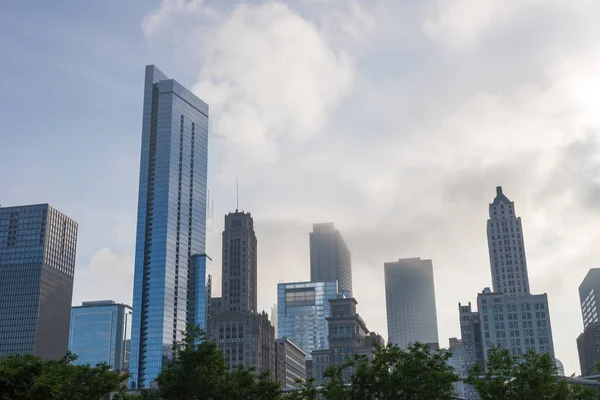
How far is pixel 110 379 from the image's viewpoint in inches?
2395

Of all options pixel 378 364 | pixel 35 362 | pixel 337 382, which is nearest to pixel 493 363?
pixel 378 364

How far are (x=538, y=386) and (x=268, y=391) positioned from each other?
24043 mm

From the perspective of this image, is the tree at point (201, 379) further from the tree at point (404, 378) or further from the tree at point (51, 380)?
the tree at point (404, 378)

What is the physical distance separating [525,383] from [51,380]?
38246 millimetres

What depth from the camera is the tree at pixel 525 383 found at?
187 feet

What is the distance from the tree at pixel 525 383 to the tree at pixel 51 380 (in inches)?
1271

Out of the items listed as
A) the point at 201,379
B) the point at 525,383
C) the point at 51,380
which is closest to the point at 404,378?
the point at 525,383

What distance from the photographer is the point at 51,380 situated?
47.4m

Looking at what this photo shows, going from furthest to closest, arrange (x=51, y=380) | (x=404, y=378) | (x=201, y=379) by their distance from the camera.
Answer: (x=201, y=379), (x=404, y=378), (x=51, y=380)

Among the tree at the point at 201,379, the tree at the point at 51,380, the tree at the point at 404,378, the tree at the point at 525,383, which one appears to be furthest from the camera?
the tree at the point at 201,379

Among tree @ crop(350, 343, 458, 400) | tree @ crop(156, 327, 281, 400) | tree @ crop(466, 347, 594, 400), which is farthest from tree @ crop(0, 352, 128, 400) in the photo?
tree @ crop(466, 347, 594, 400)

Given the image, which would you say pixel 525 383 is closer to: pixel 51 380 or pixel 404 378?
pixel 404 378

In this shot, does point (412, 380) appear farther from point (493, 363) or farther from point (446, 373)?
point (493, 363)

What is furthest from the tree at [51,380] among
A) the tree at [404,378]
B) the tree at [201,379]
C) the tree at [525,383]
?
the tree at [525,383]
